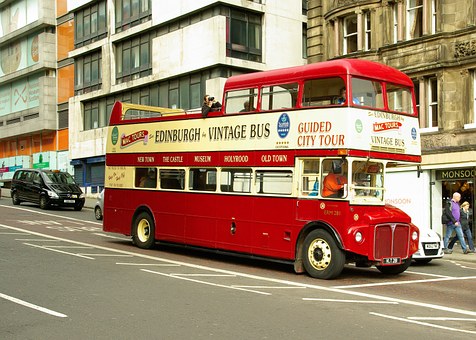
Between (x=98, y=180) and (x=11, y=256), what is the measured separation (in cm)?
3236

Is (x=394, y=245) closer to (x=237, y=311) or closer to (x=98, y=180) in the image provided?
(x=237, y=311)

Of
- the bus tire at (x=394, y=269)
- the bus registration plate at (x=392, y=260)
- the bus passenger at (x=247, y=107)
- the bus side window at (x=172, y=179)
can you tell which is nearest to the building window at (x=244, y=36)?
the bus side window at (x=172, y=179)

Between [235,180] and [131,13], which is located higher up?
[131,13]

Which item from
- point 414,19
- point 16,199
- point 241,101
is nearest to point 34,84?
point 16,199

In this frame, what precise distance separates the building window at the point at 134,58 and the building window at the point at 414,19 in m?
19.7

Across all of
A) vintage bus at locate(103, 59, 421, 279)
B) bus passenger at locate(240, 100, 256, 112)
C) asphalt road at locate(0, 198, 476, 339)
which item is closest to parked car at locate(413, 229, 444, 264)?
asphalt road at locate(0, 198, 476, 339)

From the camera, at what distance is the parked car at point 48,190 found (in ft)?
107

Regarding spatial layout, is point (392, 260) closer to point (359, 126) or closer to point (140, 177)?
point (359, 126)

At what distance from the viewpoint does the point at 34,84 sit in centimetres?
5531

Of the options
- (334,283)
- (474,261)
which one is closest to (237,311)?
(334,283)

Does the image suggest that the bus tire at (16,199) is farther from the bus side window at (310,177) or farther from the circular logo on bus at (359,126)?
the circular logo on bus at (359,126)

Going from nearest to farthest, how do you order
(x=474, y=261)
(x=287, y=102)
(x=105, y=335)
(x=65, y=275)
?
1. (x=105, y=335)
2. (x=65, y=275)
3. (x=287, y=102)
4. (x=474, y=261)

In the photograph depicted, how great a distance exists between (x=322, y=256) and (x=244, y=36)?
2622 centimetres

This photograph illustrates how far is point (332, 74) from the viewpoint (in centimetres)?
1344
